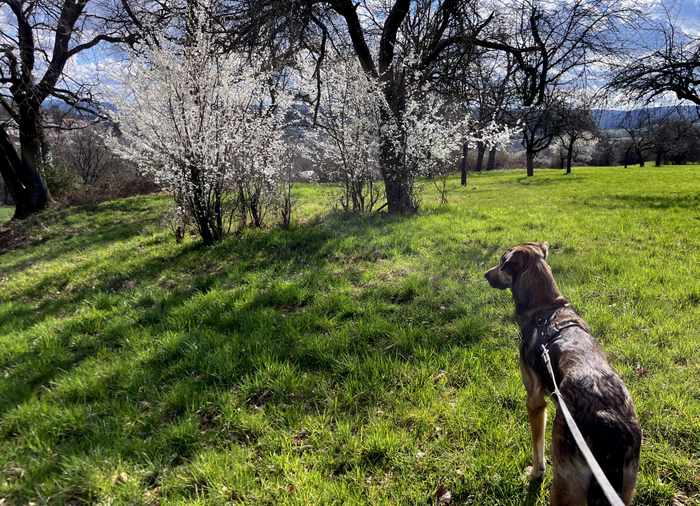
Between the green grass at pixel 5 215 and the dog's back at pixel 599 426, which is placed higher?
the green grass at pixel 5 215

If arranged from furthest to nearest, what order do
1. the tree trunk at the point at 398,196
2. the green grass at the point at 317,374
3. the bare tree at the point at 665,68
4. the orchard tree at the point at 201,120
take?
the bare tree at the point at 665,68
the tree trunk at the point at 398,196
the orchard tree at the point at 201,120
the green grass at the point at 317,374

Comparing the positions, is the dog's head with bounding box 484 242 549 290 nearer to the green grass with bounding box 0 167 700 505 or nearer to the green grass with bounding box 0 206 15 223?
the green grass with bounding box 0 167 700 505

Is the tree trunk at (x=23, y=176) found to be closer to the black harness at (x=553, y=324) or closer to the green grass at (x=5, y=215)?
the green grass at (x=5, y=215)

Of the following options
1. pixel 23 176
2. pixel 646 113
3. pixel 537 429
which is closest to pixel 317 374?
pixel 537 429

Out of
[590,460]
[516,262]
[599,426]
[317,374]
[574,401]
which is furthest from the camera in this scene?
[317,374]

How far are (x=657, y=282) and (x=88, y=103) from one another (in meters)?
15.7

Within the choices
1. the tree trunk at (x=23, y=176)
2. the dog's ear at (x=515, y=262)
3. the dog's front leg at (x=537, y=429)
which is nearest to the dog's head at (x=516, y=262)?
the dog's ear at (x=515, y=262)

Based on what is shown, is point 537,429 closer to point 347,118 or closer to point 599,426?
point 599,426

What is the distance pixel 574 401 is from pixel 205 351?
3.44 meters

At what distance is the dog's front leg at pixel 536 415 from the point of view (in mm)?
2160

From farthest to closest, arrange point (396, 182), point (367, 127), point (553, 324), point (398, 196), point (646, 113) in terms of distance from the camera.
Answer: point (646, 113)
point (398, 196)
point (396, 182)
point (367, 127)
point (553, 324)

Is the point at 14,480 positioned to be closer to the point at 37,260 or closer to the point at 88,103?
the point at 37,260

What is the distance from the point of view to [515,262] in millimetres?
2598

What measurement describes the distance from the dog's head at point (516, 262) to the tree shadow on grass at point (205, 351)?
1.35 m
